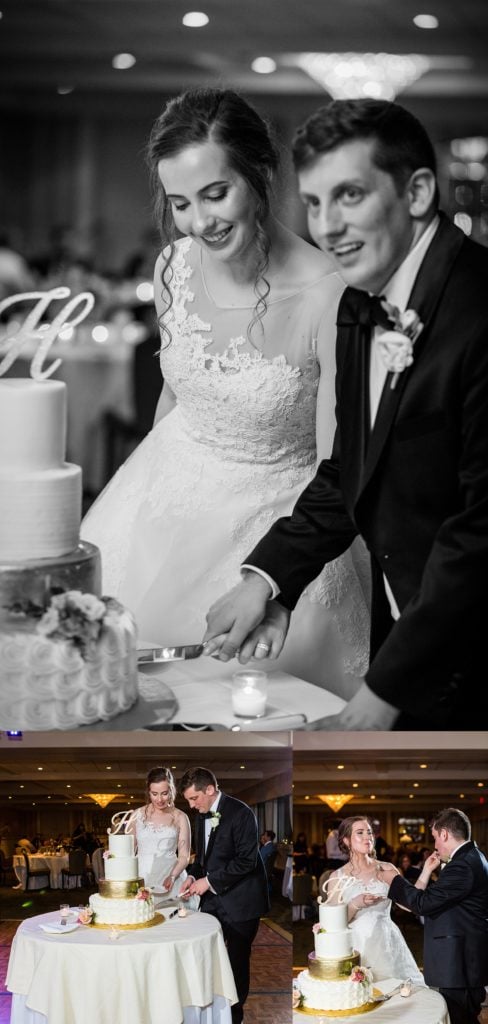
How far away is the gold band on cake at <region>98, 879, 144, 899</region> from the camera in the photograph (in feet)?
16.1

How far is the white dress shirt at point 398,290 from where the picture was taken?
399 cm

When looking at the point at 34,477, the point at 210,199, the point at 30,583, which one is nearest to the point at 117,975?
the point at 30,583

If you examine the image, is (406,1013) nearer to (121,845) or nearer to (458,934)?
(458,934)

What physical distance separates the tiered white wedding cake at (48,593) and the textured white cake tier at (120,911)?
1151 millimetres

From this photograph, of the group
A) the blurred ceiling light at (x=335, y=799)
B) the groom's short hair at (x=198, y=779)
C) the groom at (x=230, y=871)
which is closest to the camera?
the groom at (x=230, y=871)

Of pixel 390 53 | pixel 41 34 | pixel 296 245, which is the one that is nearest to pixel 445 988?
pixel 296 245

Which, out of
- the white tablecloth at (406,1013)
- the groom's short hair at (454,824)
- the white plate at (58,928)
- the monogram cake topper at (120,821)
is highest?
the groom's short hair at (454,824)

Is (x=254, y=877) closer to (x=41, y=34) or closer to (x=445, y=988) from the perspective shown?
(x=445, y=988)

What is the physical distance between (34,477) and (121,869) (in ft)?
6.33

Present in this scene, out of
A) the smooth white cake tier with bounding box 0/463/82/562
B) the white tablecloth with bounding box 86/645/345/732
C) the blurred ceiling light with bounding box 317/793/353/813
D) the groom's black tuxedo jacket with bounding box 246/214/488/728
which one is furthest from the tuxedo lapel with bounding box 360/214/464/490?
the blurred ceiling light with bounding box 317/793/353/813

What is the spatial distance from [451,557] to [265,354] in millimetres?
923

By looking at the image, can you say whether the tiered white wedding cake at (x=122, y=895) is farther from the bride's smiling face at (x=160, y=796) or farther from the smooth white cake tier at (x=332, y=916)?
the smooth white cake tier at (x=332, y=916)

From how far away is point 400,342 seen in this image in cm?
396

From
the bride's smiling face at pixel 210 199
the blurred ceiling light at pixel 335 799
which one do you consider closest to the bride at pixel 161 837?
the blurred ceiling light at pixel 335 799
